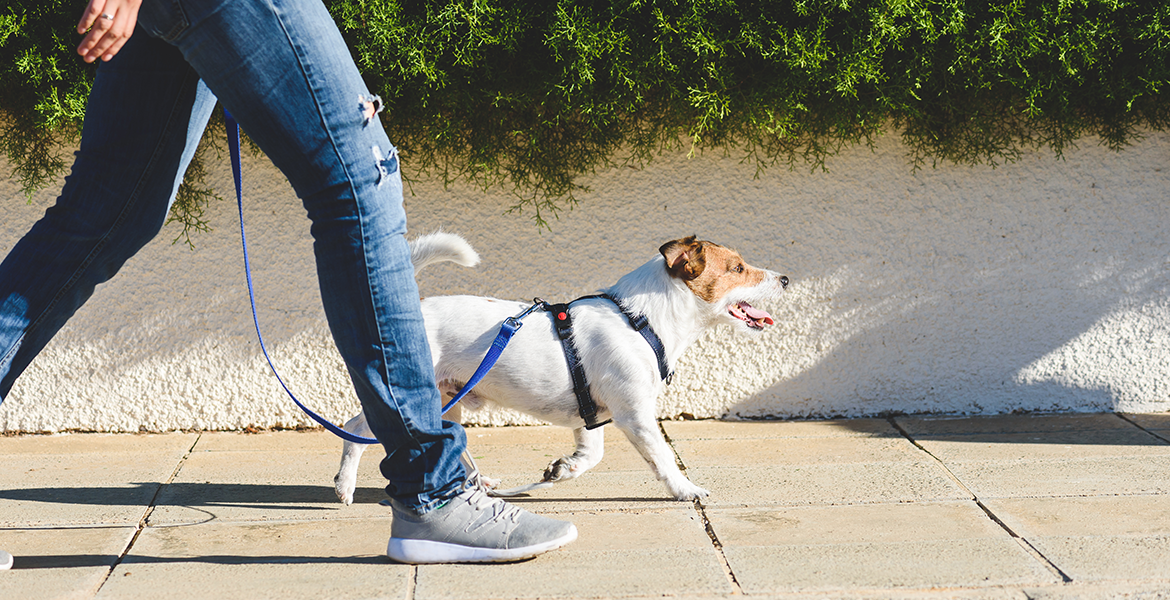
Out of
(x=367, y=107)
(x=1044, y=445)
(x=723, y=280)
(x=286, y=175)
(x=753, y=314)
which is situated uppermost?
(x=367, y=107)

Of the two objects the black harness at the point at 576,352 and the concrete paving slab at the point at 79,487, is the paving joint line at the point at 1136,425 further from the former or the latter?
the concrete paving slab at the point at 79,487

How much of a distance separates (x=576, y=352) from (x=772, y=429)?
1407 mm

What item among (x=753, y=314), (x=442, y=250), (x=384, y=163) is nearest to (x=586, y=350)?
(x=442, y=250)

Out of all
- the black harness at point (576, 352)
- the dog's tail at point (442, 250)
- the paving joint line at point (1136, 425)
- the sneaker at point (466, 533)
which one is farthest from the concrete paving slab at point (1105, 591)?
the dog's tail at point (442, 250)

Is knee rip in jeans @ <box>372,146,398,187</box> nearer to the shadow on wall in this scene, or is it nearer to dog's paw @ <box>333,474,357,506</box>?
dog's paw @ <box>333,474,357,506</box>

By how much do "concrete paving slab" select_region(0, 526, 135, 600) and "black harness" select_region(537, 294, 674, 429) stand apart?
1.43 m

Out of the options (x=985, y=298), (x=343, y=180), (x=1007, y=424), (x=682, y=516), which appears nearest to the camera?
(x=343, y=180)

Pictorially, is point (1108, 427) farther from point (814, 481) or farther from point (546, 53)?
point (546, 53)

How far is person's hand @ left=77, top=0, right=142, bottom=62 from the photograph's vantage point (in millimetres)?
1868

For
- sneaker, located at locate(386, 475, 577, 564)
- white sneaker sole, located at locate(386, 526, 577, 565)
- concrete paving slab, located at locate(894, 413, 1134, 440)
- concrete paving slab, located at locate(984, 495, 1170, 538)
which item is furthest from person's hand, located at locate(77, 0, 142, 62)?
concrete paving slab, located at locate(894, 413, 1134, 440)

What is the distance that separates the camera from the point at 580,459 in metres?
3.25

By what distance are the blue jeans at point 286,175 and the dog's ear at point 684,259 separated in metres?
1.24

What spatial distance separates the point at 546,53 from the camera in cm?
372

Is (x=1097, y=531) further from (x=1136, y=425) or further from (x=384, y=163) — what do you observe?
(x=384, y=163)
